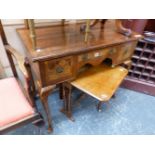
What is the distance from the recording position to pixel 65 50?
0.79 m

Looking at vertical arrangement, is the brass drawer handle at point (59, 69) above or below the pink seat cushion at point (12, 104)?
above

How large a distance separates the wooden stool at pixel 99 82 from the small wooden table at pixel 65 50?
74mm

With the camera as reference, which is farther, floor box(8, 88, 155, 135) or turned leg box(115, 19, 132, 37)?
floor box(8, 88, 155, 135)

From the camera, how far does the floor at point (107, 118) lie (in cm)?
125

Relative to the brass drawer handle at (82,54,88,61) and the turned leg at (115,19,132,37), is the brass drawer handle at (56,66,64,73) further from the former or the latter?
the turned leg at (115,19,132,37)

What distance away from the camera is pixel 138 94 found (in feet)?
A: 5.44

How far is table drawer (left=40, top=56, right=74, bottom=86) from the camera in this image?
77 centimetres

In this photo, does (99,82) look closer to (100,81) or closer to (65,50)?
(100,81)

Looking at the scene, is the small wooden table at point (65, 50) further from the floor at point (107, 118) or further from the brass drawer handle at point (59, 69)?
the floor at point (107, 118)

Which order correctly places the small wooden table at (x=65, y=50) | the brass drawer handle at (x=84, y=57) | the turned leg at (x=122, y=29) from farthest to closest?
the turned leg at (x=122, y=29) → the brass drawer handle at (x=84, y=57) → the small wooden table at (x=65, y=50)

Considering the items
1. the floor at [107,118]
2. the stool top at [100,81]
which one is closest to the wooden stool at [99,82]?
the stool top at [100,81]

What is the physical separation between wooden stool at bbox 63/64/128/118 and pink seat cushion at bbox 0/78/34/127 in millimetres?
308

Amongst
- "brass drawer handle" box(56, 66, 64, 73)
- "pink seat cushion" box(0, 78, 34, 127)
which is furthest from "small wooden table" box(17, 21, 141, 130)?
"pink seat cushion" box(0, 78, 34, 127)
